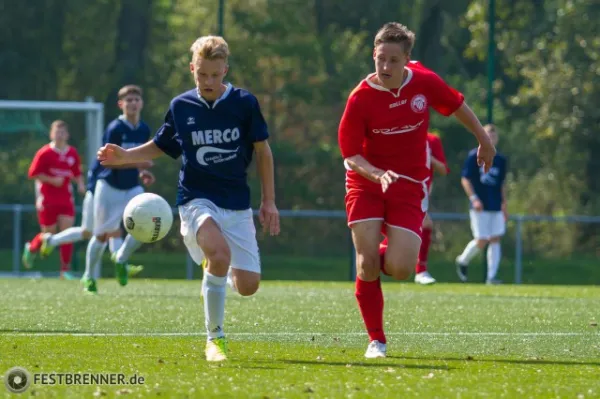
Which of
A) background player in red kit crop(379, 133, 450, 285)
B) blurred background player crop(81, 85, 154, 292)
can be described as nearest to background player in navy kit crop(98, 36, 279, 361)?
background player in red kit crop(379, 133, 450, 285)

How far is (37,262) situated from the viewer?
28.1m

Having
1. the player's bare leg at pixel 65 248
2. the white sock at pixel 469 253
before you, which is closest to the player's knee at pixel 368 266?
the white sock at pixel 469 253

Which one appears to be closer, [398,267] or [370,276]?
[398,267]

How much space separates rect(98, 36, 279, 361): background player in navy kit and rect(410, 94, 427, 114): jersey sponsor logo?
0.87 metres

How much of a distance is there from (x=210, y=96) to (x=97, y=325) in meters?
2.58

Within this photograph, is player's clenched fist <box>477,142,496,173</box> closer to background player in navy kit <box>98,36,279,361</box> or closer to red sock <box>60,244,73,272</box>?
background player in navy kit <box>98,36,279,361</box>

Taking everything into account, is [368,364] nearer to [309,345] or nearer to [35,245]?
[309,345]

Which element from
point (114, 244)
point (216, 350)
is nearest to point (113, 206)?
point (114, 244)

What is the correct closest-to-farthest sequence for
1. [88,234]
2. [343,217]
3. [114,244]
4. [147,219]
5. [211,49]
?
[211,49]
[147,219]
[88,234]
[114,244]
[343,217]

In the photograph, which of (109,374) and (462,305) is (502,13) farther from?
(109,374)

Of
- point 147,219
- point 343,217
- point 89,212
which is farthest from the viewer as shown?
point 343,217

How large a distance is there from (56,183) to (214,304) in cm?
1133

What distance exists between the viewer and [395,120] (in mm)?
7695

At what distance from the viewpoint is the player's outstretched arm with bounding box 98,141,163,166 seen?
770cm
